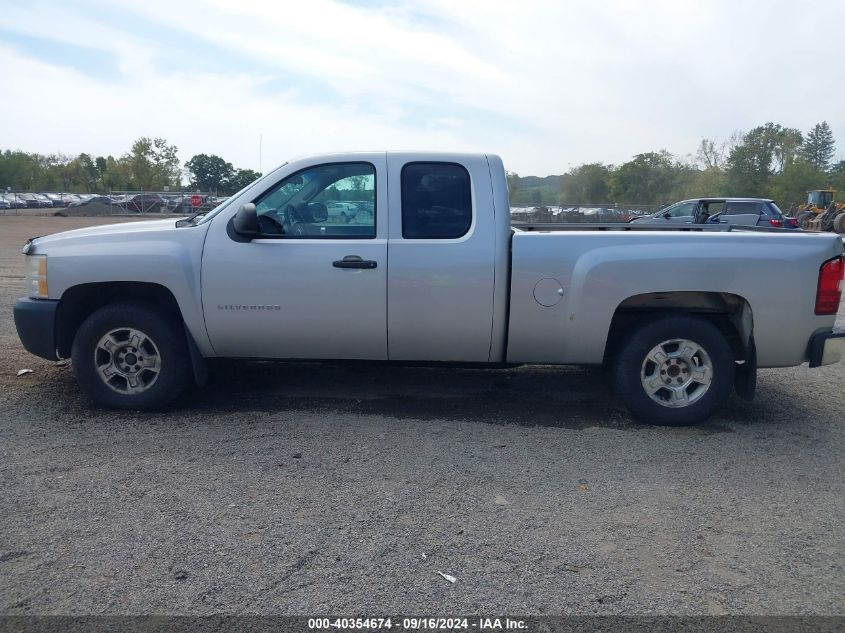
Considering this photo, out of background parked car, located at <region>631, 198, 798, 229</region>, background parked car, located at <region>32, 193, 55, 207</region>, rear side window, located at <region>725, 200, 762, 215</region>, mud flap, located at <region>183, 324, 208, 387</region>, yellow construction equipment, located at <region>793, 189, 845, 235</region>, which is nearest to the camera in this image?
mud flap, located at <region>183, 324, 208, 387</region>

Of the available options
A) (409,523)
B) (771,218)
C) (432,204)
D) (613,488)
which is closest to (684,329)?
(613,488)

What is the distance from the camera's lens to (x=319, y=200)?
5.69 meters

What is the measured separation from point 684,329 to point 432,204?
2067 mm

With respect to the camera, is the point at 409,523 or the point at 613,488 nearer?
the point at 409,523

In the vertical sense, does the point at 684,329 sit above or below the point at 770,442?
above

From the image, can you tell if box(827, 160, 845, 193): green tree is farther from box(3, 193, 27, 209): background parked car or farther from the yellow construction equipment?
box(3, 193, 27, 209): background parked car

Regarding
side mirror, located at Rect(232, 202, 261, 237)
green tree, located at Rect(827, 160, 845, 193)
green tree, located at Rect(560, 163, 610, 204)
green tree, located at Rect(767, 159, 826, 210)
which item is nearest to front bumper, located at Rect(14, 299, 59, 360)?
side mirror, located at Rect(232, 202, 261, 237)

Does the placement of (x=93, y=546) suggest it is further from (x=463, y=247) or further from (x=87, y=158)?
(x=87, y=158)

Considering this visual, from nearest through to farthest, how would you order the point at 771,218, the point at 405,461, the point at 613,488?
the point at 613,488 < the point at 405,461 < the point at 771,218

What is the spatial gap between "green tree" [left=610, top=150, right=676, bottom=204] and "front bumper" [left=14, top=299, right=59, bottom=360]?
52694 millimetres

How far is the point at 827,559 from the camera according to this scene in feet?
12.2

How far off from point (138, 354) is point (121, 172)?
7792cm

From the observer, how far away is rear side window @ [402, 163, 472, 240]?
5.58 metres

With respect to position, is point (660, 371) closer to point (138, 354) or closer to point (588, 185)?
point (138, 354)
